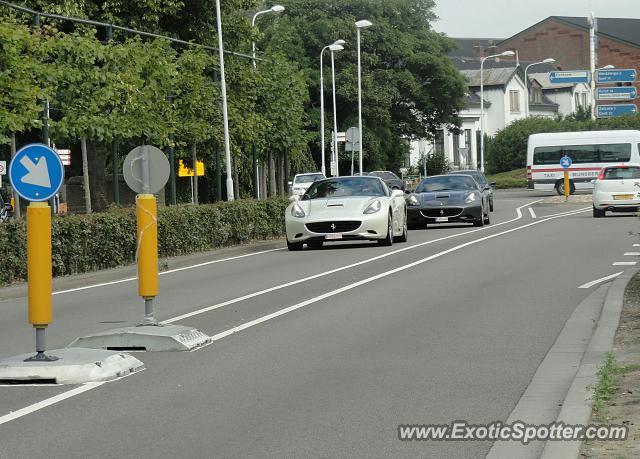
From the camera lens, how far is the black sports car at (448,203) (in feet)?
113

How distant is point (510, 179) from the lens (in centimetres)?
8325

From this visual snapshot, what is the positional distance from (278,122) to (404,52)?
132ft

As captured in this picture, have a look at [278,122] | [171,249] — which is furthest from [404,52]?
[171,249]

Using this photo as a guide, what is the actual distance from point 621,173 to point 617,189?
0.53 metres

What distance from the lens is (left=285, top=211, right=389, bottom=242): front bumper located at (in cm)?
2581

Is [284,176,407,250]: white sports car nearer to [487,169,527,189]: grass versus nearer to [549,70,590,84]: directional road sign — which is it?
[549,70,590,84]: directional road sign

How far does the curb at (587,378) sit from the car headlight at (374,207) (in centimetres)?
1170

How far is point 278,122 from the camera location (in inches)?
1596

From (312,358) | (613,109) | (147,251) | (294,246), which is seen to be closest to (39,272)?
(147,251)

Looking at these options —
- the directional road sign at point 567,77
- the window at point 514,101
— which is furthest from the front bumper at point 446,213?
the window at point 514,101

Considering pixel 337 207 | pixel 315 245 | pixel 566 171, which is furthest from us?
pixel 566 171

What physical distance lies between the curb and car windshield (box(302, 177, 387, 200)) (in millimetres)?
12791

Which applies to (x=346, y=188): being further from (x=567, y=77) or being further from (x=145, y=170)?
(x=567, y=77)

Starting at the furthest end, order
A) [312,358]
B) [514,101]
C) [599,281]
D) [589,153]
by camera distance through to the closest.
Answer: [514,101] < [589,153] < [599,281] < [312,358]
